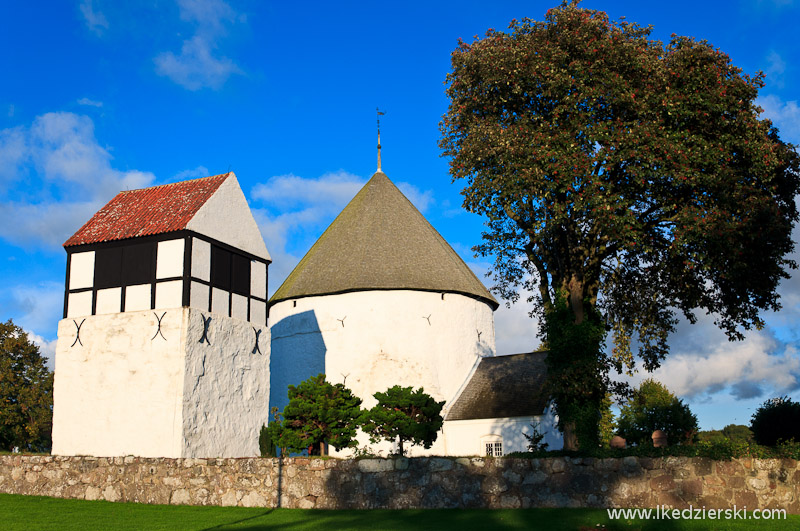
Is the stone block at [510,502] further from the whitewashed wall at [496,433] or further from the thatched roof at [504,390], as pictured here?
the thatched roof at [504,390]

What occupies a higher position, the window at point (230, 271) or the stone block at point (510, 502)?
the window at point (230, 271)

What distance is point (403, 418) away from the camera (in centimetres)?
2258

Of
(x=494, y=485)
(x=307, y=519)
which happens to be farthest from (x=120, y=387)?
(x=494, y=485)

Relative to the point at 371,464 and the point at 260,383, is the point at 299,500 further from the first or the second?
the point at 260,383

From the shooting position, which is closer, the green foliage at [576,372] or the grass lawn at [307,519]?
the grass lawn at [307,519]

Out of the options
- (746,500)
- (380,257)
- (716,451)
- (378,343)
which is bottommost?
(746,500)

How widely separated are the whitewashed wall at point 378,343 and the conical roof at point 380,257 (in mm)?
459

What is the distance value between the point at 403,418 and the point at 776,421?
13.5 meters

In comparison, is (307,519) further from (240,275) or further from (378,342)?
(378,342)

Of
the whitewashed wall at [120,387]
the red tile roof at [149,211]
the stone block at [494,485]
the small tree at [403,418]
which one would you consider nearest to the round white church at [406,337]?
the small tree at [403,418]

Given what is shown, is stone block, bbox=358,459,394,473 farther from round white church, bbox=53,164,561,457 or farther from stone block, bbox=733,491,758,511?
stone block, bbox=733,491,758,511

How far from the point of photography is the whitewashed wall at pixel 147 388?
19688mm

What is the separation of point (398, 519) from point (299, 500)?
309 centimetres

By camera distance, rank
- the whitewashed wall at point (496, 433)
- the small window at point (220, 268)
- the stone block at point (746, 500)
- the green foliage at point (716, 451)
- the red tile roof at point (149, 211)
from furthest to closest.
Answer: the whitewashed wall at point (496, 433)
the small window at point (220, 268)
the red tile roof at point (149, 211)
the green foliage at point (716, 451)
the stone block at point (746, 500)
